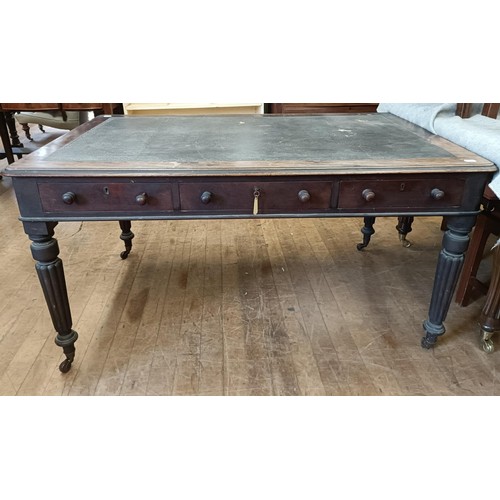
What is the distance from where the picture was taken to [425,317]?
2049 millimetres

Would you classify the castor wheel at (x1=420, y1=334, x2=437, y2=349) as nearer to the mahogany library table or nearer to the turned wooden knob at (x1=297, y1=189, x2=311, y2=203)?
the mahogany library table

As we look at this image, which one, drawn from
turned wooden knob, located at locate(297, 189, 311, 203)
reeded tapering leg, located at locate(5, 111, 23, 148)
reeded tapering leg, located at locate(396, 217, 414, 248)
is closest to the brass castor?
reeded tapering leg, located at locate(396, 217, 414, 248)

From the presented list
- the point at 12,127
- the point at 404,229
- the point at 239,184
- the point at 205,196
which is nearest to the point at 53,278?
the point at 205,196

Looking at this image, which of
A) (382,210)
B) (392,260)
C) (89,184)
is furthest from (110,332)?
(392,260)

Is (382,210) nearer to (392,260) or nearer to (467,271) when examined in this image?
(467,271)

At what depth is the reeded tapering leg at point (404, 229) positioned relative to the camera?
2666mm

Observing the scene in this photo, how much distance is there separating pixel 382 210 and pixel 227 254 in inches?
51.3

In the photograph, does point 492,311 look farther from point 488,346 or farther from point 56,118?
point 56,118

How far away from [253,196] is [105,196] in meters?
0.52

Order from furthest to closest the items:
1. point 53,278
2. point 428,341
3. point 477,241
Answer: point 477,241 < point 428,341 < point 53,278

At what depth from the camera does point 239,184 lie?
144 centimetres

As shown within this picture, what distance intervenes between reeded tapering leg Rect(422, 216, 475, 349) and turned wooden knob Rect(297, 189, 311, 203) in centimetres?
58

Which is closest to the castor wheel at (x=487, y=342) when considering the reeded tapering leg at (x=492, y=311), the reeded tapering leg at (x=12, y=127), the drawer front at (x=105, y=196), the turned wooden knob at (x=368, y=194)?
the reeded tapering leg at (x=492, y=311)

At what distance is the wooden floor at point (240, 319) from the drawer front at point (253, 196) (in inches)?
27.2
